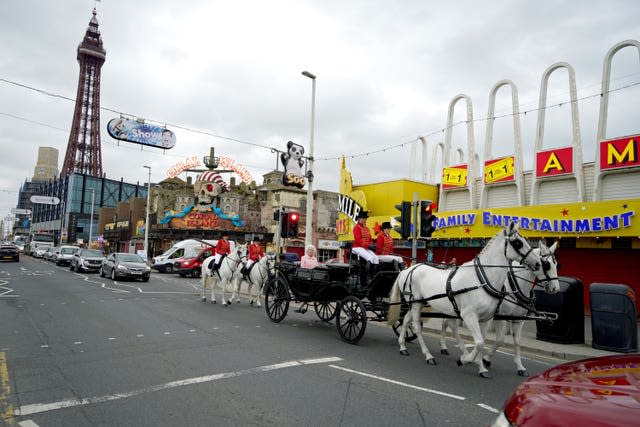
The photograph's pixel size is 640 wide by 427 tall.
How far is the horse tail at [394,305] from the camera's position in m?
7.77

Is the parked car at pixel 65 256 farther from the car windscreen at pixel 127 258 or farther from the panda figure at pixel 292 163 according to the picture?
the panda figure at pixel 292 163

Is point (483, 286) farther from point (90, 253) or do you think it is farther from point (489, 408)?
point (90, 253)

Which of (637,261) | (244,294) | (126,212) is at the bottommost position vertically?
(244,294)

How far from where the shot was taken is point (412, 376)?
617cm

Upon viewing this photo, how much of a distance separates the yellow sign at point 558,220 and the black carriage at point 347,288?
28.3ft

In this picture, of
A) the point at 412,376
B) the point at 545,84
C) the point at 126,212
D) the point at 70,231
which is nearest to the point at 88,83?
the point at 70,231

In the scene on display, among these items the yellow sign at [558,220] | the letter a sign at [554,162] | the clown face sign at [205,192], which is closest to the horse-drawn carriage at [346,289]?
the yellow sign at [558,220]

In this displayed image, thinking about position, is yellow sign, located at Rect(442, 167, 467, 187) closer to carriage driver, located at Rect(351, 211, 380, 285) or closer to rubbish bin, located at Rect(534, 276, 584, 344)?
rubbish bin, located at Rect(534, 276, 584, 344)

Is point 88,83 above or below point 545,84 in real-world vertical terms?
above

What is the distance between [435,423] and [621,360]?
217 cm

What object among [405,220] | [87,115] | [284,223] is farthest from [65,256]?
[87,115]

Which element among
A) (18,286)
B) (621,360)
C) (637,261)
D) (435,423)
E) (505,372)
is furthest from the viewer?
(18,286)

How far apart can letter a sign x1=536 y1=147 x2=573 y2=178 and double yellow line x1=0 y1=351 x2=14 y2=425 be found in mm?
18050

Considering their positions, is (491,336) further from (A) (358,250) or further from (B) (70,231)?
(B) (70,231)
